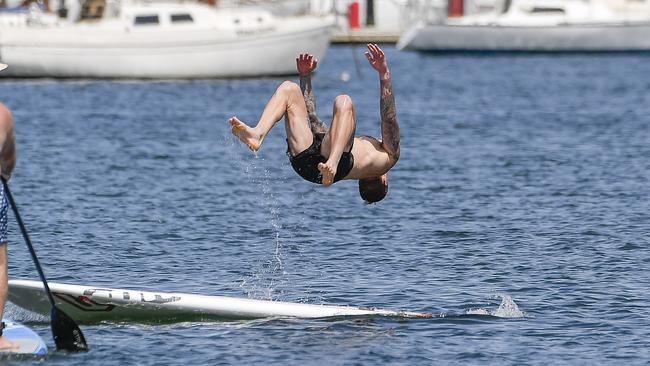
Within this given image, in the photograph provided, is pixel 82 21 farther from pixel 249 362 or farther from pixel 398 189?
pixel 249 362

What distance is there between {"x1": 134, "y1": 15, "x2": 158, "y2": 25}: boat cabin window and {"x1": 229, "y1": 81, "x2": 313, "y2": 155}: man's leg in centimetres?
3792

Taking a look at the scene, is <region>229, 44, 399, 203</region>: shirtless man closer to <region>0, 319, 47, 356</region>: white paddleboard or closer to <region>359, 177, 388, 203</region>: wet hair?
<region>359, 177, 388, 203</region>: wet hair

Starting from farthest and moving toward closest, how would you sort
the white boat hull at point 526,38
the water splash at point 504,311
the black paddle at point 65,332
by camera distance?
1. the white boat hull at point 526,38
2. the water splash at point 504,311
3. the black paddle at point 65,332

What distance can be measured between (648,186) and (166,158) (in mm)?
10554

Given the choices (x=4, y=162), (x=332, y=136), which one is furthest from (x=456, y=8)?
(x=4, y=162)

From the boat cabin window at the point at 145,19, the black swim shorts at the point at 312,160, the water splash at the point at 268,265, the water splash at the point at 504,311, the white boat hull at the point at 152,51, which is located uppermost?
the black swim shorts at the point at 312,160

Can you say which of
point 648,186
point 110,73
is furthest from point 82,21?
point 648,186

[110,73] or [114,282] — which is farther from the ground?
[114,282]

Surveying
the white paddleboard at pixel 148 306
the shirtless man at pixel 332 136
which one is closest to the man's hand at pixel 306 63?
Answer: the shirtless man at pixel 332 136

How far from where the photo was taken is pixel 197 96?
1994 inches

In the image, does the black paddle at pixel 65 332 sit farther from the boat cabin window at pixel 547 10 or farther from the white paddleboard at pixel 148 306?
the boat cabin window at pixel 547 10

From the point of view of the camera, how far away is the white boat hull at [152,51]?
173 feet

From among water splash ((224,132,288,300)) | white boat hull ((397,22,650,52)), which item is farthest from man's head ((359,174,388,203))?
white boat hull ((397,22,650,52))

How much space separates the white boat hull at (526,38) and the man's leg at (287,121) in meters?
58.9
